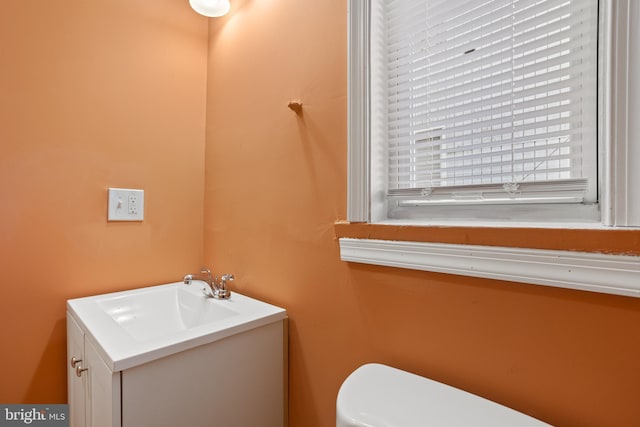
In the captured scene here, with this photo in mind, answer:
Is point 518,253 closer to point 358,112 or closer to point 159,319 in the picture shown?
point 358,112

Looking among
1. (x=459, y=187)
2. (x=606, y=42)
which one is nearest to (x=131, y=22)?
(x=459, y=187)

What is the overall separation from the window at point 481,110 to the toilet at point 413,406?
0.40m

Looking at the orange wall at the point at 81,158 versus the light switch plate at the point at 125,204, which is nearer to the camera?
the orange wall at the point at 81,158

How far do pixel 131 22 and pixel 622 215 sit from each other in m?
1.76

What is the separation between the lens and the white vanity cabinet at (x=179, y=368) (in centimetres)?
73

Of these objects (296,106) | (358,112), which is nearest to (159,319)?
(296,106)

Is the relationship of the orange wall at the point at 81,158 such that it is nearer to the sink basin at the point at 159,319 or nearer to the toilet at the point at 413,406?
the sink basin at the point at 159,319

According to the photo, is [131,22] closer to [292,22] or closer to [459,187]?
[292,22]

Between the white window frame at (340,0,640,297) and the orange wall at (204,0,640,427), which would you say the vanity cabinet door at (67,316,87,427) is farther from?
the white window frame at (340,0,640,297)

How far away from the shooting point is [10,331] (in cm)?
109

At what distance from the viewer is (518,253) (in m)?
0.62

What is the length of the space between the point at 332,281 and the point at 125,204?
96cm

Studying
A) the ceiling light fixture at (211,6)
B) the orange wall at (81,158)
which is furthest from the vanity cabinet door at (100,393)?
the ceiling light fixture at (211,6)

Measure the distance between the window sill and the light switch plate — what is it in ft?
3.33
